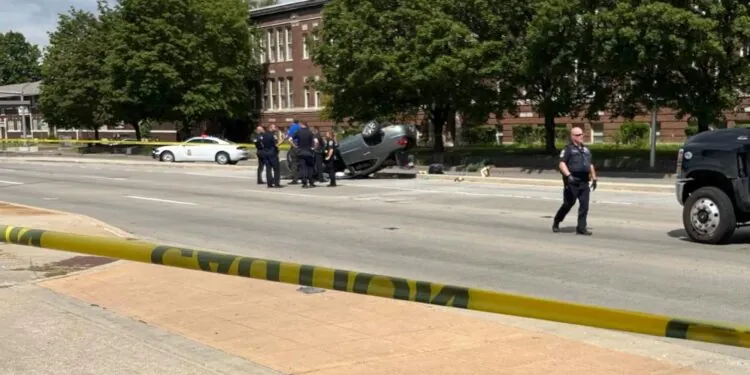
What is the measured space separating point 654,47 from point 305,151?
11.8 metres

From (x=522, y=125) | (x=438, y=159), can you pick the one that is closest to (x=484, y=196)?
(x=438, y=159)

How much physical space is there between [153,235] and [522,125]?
4366 cm

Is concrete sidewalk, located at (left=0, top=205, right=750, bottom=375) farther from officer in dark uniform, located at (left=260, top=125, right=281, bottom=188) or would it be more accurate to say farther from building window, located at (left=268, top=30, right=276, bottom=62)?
building window, located at (left=268, top=30, right=276, bottom=62)

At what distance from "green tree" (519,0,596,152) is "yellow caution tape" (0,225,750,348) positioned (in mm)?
24491

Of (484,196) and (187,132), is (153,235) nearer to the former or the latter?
(484,196)

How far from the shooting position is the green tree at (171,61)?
56.3m

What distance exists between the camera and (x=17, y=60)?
491 ft

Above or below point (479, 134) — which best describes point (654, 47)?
above

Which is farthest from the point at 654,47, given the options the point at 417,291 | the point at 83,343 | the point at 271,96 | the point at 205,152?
the point at 271,96

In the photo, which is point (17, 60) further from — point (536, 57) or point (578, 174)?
point (578, 174)

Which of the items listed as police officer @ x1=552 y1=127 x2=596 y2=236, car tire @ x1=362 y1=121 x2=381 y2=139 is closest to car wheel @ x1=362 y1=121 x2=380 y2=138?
car tire @ x1=362 y1=121 x2=381 y2=139

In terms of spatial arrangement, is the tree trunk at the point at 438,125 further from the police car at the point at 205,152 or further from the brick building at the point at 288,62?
the brick building at the point at 288,62

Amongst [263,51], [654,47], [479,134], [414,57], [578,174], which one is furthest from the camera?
[263,51]

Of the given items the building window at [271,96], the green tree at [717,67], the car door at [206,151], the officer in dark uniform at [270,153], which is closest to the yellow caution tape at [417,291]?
the officer in dark uniform at [270,153]
